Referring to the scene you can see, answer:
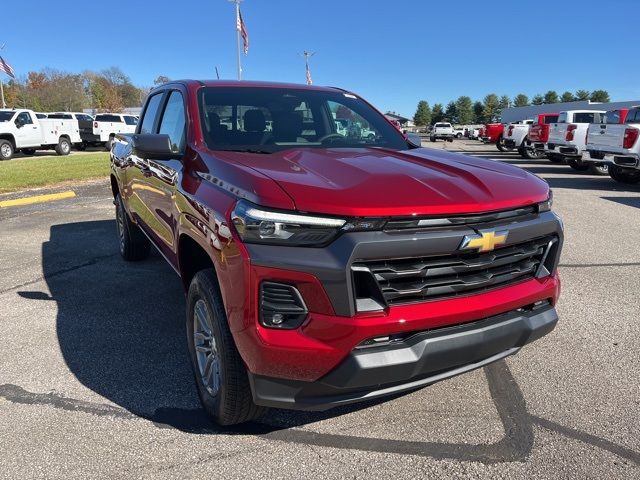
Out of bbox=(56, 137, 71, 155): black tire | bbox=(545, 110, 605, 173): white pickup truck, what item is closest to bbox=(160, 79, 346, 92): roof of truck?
bbox=(545, 110, 605, 173): white pickup truck

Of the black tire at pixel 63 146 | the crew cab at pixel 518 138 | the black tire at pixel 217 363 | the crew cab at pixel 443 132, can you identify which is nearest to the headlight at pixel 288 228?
the black tire at pixel 217 363

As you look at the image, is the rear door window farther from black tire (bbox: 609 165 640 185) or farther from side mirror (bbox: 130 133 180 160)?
black tire (bbox: 609 165 640 185)

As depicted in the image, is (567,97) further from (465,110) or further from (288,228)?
(288,228)

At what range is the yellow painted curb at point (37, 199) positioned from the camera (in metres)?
9.79

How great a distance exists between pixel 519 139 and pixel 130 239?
2070 centimetres

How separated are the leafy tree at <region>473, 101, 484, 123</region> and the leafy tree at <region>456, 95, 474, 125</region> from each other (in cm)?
104

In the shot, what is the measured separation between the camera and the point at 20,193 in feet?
36.2

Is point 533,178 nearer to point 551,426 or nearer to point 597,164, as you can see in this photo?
point 551,426

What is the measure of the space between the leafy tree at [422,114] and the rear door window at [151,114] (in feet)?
388

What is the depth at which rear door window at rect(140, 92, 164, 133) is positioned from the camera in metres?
4.55

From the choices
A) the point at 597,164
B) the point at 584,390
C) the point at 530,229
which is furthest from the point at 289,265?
the point at 597,164

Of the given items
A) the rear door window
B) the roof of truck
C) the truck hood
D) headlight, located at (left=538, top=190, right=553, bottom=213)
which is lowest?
headlight, located at (left=538, top=190, right=553, bottom=213)

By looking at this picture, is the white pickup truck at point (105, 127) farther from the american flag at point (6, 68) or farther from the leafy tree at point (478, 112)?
the leafy tree at point (478, 112)

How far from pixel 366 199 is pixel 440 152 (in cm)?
156
